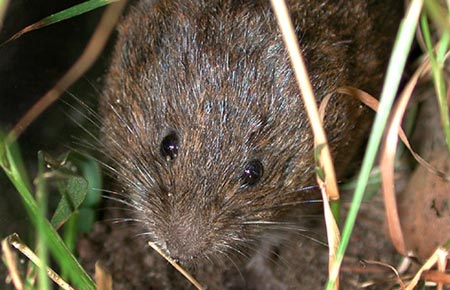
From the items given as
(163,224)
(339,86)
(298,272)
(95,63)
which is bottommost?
(298,272)

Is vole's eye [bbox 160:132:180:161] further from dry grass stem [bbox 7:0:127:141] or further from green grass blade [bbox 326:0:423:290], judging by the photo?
green grass blade [bbox 326:0:423:290]

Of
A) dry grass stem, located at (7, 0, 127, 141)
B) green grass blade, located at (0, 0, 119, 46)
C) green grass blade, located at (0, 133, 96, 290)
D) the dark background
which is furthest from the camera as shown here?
dry grass stem, located at (7, 0, 127, 141)

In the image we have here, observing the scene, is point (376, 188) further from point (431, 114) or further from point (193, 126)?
point (193, 126)

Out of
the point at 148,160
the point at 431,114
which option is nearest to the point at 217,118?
the point at 148,160

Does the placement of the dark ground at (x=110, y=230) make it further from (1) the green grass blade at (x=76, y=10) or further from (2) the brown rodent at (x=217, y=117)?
(2) the brown rodent at (x=217, y=117)

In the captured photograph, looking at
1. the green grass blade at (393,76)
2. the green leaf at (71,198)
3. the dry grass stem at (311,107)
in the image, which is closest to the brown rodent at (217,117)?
the green leaf at (71,198)

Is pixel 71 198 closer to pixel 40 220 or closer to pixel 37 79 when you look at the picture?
pixel 37 79

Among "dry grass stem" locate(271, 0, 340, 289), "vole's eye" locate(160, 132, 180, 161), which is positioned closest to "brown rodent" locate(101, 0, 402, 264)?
"vole's eye" locate(160, 132, 180, 161)
